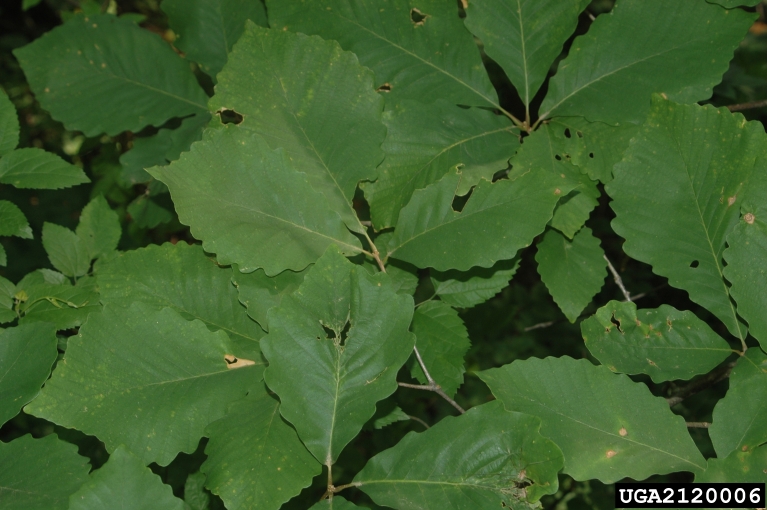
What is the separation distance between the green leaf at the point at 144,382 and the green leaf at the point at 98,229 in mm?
564

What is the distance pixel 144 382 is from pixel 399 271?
606 mm

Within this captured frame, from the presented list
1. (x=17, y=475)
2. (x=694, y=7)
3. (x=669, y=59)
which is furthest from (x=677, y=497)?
(x=17, y=475)

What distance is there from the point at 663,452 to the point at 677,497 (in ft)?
0.29

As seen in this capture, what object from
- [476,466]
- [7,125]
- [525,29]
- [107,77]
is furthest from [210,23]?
[476,466]

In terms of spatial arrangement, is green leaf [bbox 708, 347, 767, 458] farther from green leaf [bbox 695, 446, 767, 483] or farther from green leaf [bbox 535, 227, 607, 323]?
green leaf [bbox 535, 227, 607, 323]

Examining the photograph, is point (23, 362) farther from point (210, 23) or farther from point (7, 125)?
point (210, 23)

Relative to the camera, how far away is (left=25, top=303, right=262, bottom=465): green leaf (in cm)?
124

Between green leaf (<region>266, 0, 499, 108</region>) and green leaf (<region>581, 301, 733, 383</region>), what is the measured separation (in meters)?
0.63

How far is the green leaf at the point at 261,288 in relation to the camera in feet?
4.50

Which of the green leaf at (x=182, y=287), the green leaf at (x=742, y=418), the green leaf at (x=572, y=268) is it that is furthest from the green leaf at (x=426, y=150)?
the green leaf at (x=742, y=418)

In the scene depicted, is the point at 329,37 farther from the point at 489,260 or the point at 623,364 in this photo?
the point at 623,364

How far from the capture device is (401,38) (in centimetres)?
167

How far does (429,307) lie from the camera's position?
161 cm

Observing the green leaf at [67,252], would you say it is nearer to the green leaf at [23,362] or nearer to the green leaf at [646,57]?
the green leaf at [23,362]
